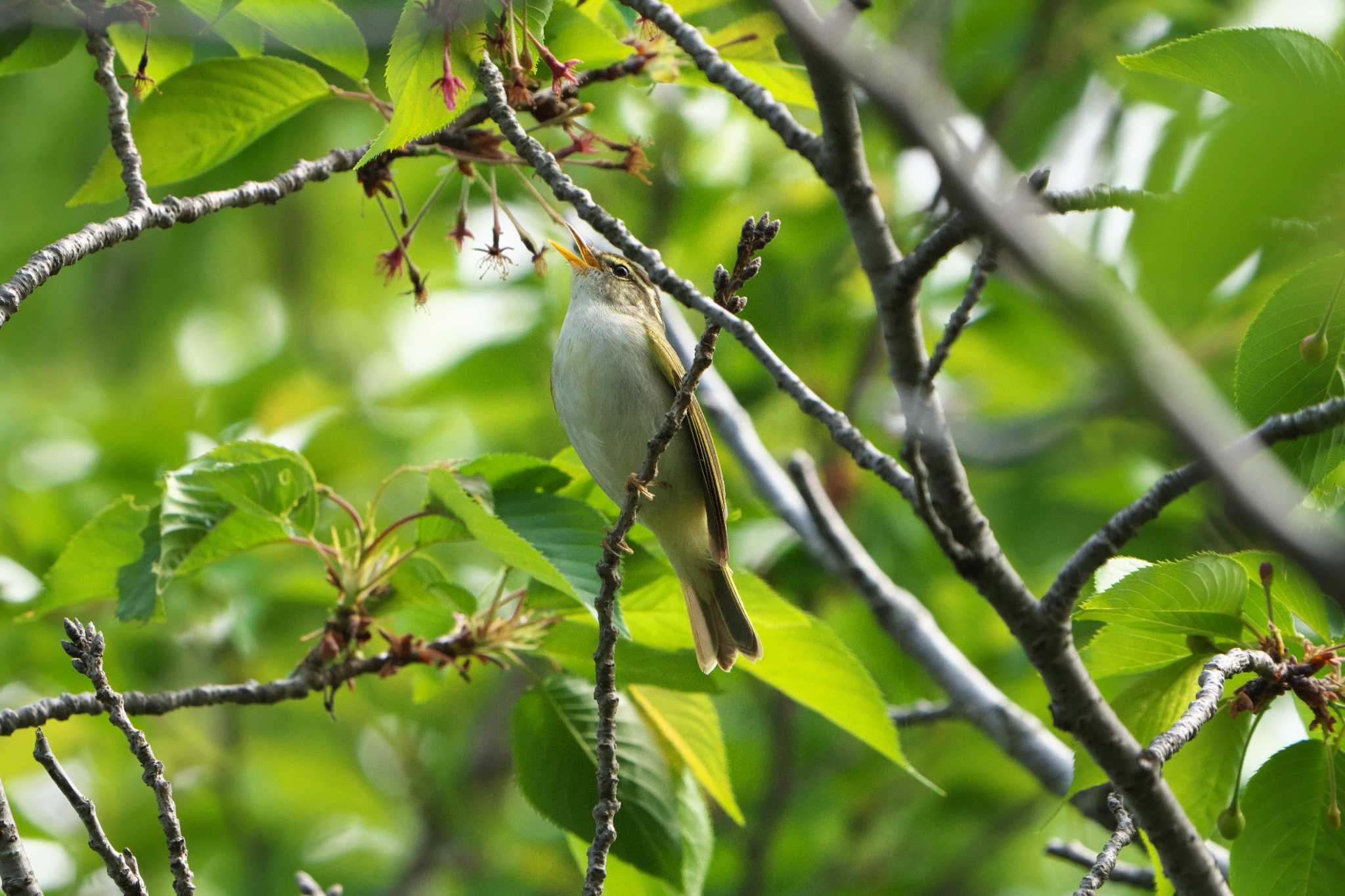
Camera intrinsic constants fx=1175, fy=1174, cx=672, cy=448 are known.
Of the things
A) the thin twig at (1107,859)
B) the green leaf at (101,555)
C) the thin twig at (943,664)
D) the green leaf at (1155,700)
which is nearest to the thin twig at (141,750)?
the green leaf at (101,555)

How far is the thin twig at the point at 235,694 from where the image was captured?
287cm

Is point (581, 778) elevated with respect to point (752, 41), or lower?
lower

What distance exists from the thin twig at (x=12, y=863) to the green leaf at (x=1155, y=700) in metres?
2.33

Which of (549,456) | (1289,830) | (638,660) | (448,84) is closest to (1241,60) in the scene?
(448,84)

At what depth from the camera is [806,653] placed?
3.38m

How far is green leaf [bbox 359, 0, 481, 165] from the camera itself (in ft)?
7.98

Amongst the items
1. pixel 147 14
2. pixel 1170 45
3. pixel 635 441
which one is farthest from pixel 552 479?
pixel 1170 45

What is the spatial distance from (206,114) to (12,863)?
1.94 m

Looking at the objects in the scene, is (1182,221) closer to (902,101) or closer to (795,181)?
(902,101)

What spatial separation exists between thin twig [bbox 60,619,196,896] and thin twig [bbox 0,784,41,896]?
238mm

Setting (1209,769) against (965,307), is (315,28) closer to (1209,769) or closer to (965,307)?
(965,307)

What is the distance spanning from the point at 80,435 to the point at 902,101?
5552mm

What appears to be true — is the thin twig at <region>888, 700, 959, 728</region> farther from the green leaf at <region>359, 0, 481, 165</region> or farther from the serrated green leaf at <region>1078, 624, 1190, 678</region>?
the green leaf at <region>359, 0, 481, 165</region>

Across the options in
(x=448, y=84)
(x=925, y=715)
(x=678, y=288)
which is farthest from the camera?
(x=925, y=715)
